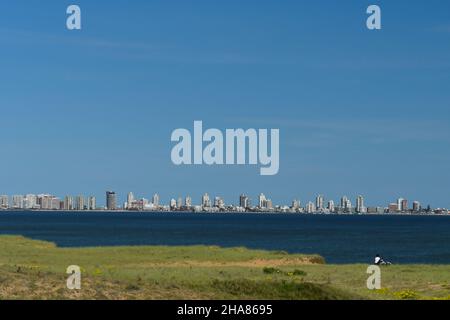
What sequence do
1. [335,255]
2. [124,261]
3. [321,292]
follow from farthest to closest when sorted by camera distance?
[335,255]
[124,261]
[321,292]

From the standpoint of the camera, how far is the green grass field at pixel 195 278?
34375mm

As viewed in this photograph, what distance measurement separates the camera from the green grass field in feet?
113

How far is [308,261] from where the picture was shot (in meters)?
74.3

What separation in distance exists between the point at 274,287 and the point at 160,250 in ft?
153

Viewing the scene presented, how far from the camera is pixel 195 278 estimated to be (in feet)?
154
